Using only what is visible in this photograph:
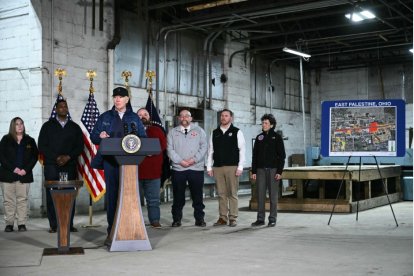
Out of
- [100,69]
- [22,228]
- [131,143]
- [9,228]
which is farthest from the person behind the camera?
[100,69]

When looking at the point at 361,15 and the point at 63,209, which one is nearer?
the point at 63,209

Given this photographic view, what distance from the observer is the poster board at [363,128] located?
24.9ft

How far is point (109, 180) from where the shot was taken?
19.0 ft

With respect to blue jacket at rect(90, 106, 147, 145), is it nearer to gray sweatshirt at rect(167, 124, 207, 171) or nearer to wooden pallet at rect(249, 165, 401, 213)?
gray sweatshirt at rect(167, 124, 207, 171)

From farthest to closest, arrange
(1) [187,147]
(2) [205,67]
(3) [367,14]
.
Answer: (2) [205,67] < (3) [367,14] < (1) [187,147]

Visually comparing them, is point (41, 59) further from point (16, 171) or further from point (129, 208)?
point (129, 208)

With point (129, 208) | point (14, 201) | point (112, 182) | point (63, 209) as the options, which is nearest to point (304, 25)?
point (14, 201)

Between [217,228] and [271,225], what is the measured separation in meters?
0.73

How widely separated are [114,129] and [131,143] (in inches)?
19.4

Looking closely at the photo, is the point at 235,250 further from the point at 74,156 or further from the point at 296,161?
the point at 296,161

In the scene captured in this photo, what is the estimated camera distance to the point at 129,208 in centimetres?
540

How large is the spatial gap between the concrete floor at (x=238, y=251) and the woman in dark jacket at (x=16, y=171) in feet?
1.13

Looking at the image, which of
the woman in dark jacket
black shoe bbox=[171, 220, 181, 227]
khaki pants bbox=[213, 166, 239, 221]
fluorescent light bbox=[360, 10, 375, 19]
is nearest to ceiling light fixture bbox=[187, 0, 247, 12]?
fluorescent light bbox=[360, 10, 375, 19]

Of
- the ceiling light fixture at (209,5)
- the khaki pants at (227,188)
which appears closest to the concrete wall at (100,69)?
the ceiling light fixture at (209,5)
